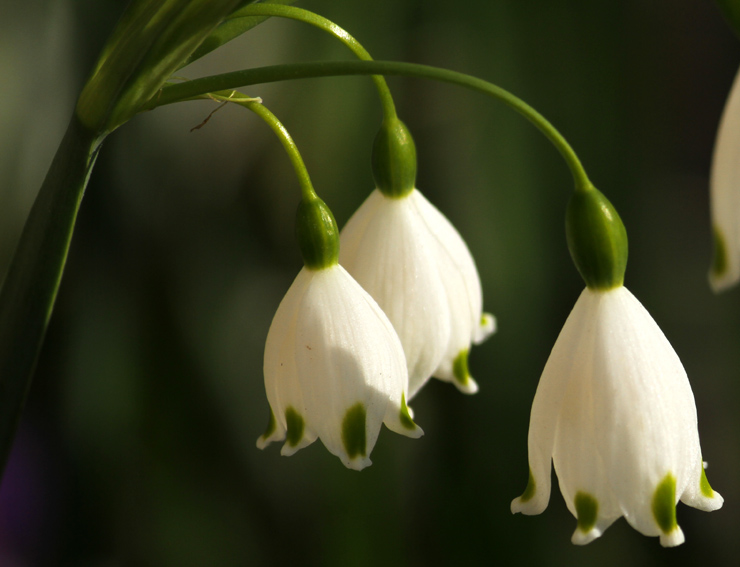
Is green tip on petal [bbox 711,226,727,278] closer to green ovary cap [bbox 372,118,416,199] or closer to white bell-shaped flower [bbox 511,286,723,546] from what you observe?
white bell-shaped flower [bbox 511,286,723,546]

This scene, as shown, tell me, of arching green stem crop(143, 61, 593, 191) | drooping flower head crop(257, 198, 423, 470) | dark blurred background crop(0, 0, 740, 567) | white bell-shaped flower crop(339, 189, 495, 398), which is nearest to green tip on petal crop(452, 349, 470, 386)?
white bell-shaped flower crop(339, 189, 495, 398)

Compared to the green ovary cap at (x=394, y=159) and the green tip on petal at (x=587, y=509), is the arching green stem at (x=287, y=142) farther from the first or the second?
the green tip on petal at (x=587, y=509)

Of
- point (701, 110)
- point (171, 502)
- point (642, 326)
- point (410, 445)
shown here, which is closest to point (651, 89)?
point (701, 110)

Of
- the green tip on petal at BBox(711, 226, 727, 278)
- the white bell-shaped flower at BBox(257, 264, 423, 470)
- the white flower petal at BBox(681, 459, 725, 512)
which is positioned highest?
the green tip on petal at BBox(711, 226, 727, 278)

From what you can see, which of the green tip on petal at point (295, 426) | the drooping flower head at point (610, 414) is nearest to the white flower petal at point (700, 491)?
the drooping flower head at point (610, 414)

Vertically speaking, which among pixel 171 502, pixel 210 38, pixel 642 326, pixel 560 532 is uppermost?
pixel 210 38

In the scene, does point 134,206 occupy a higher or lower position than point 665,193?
higher

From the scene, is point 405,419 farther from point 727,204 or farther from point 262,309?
point 262,309

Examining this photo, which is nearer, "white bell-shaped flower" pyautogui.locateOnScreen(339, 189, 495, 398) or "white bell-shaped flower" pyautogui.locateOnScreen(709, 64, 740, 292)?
"white bell-shaped flower" pyautogui.locateOnScreen(709, 64, 740, 292)

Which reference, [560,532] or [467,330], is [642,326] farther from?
[560,532]
